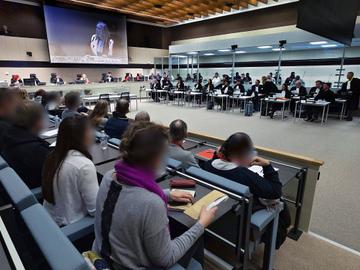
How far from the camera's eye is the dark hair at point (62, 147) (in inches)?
52.7

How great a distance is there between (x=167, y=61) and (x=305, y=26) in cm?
1447

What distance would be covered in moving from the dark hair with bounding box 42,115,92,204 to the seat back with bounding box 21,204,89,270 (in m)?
0.25

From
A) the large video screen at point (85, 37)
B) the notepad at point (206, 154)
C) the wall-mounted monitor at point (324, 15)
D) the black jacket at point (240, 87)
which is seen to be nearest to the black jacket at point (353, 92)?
the black jacket at point (240, 87)

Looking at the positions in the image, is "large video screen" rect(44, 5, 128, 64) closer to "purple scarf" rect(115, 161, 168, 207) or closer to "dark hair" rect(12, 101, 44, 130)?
"dark hair" rect(12, 101, 44, 130)

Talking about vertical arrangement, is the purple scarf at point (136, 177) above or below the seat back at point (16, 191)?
above

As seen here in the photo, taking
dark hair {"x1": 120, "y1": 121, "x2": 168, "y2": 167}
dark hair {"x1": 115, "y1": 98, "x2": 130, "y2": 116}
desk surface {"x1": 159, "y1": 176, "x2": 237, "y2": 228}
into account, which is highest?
dark hair {"x1": 120, "y1": 121, "x2": 168, "y2": 167}

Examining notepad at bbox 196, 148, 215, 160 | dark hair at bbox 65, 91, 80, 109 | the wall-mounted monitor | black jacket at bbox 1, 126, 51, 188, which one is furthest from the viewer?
dark hair at bbox 65, 91, 80, 109

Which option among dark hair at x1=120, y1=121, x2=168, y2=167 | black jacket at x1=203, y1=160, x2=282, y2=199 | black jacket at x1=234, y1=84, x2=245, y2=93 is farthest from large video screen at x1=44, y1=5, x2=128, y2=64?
dark hair at x1=120, y1=121, x2=168, y2=167

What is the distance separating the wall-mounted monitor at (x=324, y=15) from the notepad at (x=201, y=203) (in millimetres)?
2329

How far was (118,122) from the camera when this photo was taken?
10.0 feet

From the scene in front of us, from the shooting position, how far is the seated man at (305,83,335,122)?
7.51 metres

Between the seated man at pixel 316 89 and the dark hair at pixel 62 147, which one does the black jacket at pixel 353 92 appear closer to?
the seated man at pixel 316 89

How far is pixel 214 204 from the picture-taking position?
4.29 feet

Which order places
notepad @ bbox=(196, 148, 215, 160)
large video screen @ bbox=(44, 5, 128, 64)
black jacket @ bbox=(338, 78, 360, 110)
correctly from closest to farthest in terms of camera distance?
1. notepad @ bbox=(196, 148, 215, 160)
2. black jacket @ bbox=(338, 78, 360, 110)
3. large video screen @ bbox=(44, 5, 128, 64)
